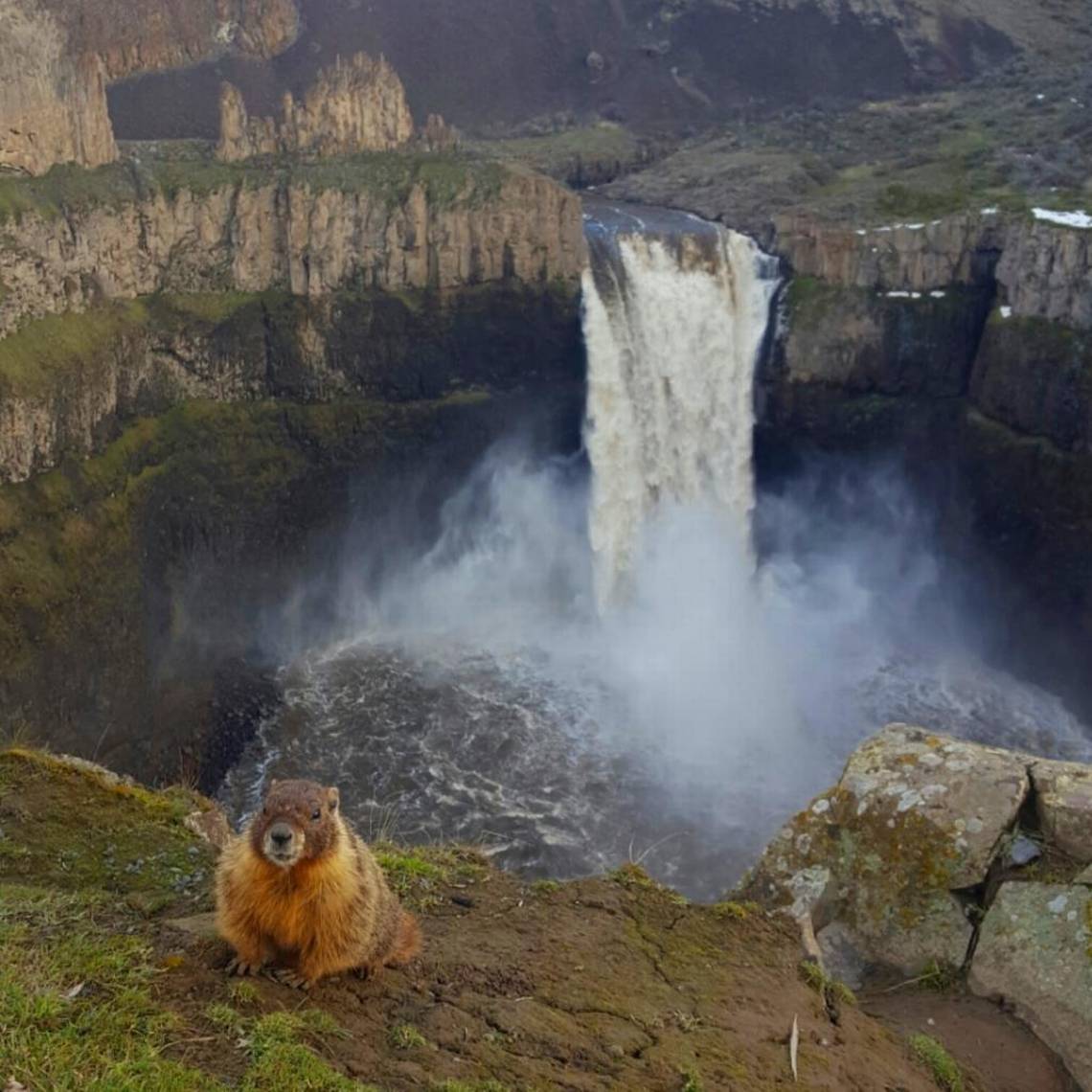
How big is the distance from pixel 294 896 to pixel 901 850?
5.62 meters

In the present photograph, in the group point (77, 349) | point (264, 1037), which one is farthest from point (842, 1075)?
point (77, 349)

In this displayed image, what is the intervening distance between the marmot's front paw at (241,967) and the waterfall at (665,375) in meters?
29.7

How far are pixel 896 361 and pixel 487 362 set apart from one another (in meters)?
12.7

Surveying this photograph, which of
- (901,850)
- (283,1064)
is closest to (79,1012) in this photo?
(283,1064)

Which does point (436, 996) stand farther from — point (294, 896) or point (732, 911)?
point (732, 911)

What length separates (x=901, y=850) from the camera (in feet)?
31.8

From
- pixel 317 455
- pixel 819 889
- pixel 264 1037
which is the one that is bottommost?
pixel 317 455

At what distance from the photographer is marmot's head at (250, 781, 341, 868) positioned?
595 centimetres

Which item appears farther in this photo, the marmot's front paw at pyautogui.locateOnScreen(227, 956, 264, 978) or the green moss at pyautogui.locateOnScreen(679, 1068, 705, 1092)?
the green moss at pyautogui.locateOnScreen(679, 1068, 705, 1092)

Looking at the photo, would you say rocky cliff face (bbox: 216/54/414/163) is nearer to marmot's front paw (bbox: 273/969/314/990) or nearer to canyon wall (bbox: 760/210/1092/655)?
canyon wall (bbox: 760/210/1092/655)

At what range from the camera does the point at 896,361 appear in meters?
36.1

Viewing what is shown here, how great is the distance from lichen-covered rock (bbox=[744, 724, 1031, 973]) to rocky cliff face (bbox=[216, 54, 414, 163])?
28.7 meters

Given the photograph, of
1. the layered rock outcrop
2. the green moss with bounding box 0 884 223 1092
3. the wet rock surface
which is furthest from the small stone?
the layered rock outcrop

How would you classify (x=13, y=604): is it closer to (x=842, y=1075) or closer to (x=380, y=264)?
(x=380, y=264)
